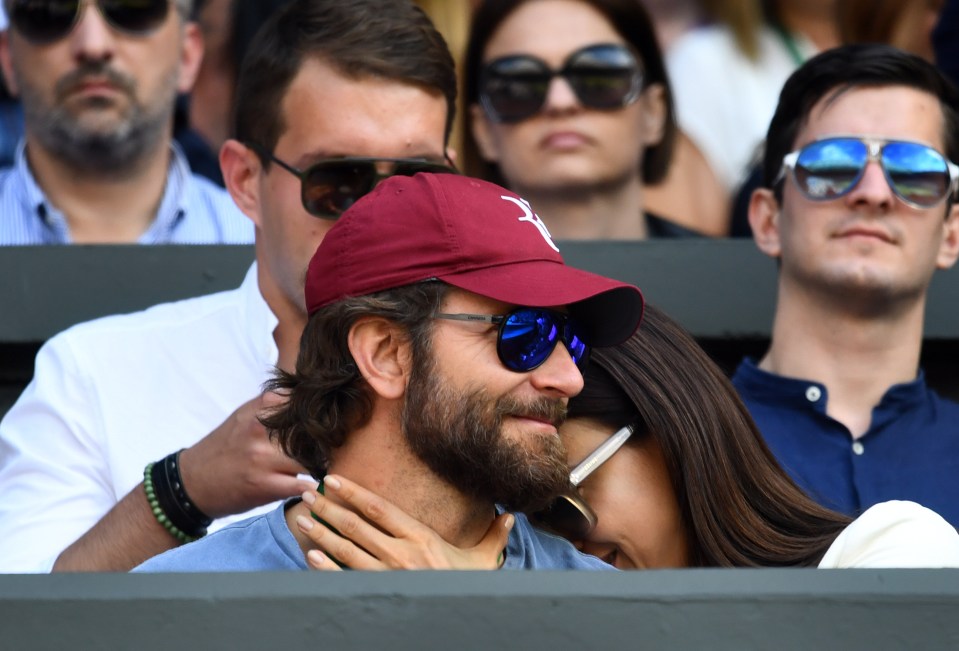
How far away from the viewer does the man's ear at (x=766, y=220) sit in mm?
3652

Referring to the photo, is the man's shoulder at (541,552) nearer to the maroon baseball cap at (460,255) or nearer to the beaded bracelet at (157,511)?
the maroon baseball cap at (460,255)

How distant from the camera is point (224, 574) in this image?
6.47 feet

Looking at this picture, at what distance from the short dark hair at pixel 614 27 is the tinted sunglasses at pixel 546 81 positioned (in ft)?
0.26

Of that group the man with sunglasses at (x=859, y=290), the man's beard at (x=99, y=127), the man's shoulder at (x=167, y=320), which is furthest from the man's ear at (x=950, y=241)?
the man's beard at (x=99, y=127)

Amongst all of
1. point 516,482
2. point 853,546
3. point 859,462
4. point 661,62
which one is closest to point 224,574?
point 516,482

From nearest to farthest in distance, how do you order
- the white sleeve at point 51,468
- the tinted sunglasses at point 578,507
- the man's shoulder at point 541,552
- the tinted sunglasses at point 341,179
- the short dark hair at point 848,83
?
the man's shoulder at point 541,552 → the tinted sunglasses at point 578,507 → the white sleeve at point 51,468 → the tinted sunglasses at point 341,179 → the short dark hair at point 848,83

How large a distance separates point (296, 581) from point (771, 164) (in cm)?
210

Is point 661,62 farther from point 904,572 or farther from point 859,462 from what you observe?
point 904,572

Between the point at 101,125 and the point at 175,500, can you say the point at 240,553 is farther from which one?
the point at 101,125

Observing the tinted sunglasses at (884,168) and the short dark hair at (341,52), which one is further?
the tinted sunglasses at (884,168)

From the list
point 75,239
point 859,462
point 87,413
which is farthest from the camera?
point 75,239

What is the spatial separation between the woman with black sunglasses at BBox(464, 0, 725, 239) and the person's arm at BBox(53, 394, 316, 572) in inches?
56.3

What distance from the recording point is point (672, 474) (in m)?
2.79

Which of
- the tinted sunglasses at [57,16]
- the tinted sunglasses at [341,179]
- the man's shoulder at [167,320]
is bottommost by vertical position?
the man's shoulder at [167,320]
